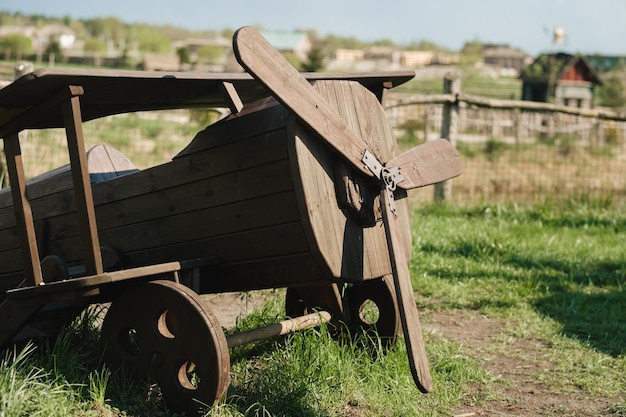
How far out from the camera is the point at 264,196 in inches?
144

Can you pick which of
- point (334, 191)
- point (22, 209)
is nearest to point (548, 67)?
point (334, 191)

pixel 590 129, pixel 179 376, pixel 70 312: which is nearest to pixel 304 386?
pixel 179 376

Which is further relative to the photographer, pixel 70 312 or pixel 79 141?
pixel 70 312

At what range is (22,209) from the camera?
391 cm

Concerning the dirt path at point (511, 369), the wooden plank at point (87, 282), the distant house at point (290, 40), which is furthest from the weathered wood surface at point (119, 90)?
the distant house at point (290, 40)

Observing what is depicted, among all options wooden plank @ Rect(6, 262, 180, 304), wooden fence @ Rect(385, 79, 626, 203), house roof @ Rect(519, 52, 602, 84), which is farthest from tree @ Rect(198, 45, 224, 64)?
wooden plank @ Rect(6, 262, 180, 304)

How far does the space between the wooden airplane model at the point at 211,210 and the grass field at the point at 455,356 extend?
224 mm

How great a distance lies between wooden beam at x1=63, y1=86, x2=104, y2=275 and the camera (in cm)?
357

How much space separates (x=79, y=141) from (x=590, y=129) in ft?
69.4

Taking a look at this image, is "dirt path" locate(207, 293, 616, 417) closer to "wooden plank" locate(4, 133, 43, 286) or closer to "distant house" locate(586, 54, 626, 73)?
"wooden plank" locate(4, 133, 43, 286)

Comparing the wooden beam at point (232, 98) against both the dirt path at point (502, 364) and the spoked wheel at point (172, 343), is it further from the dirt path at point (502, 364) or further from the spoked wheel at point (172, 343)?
the dirt path at point (502, 364)

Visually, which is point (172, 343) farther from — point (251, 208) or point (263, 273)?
point (251, 208)

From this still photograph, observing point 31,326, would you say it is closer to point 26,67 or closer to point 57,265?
point 57,265

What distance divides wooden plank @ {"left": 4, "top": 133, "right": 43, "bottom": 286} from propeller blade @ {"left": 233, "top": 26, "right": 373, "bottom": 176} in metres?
1.30
